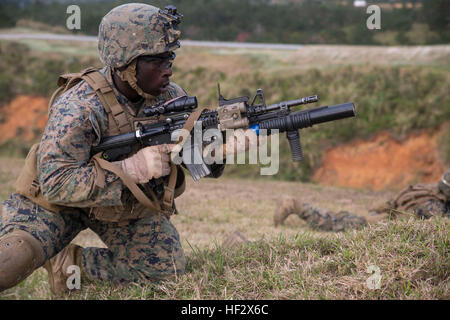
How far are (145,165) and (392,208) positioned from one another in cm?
439

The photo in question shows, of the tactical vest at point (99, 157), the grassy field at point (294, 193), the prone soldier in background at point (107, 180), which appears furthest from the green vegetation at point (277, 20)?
the tactical vest at point (99, 157)

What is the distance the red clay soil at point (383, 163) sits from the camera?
12617 millimetres

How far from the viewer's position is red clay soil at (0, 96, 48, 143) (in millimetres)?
17188

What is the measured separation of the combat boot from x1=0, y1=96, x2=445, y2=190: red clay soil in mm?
9464

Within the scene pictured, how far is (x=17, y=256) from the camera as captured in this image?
3.95m

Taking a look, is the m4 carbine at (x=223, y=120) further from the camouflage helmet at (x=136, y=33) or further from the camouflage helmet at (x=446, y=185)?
the camouflage helmet at (x=446, y=185)

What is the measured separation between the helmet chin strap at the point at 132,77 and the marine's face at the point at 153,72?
0.03 metres

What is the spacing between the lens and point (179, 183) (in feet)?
15.5

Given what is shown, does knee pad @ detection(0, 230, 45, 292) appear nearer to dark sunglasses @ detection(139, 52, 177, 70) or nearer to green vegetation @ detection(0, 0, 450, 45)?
dark sunglasses @ detection(139, 52, 177, 70)

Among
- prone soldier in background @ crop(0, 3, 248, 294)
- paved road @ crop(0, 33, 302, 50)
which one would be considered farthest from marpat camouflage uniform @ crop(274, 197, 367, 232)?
paved road @ crop(0, 33, 302, 50)

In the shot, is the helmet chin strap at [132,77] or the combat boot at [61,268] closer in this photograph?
the helmet chin strap at [132,77]

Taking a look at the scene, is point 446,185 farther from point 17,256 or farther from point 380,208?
point 17,256
